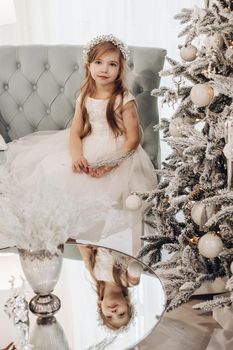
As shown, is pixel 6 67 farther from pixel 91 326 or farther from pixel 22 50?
pixel 91 326

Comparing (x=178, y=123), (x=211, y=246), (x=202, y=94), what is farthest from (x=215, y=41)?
(x=211, y=246)

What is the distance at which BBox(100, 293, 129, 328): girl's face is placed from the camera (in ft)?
5.43

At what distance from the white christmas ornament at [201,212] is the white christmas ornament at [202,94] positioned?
349 mm

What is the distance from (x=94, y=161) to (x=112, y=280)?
78 centimetres

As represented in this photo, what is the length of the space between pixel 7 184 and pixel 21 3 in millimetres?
2118

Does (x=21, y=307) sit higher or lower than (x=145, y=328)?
higher

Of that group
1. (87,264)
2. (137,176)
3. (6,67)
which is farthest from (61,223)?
(6,67)

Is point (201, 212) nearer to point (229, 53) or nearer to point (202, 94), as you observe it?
point (202, 94)

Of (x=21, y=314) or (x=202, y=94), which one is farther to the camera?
(x=202, y=94)

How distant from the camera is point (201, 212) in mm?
1974

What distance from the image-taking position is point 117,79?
252cm

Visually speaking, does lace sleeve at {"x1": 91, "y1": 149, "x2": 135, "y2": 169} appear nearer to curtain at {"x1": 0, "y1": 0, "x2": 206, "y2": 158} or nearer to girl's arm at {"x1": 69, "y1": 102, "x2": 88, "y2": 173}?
girl's arm at {"x1": 69, "y1": 102, "x2": 88, "y2": 173}

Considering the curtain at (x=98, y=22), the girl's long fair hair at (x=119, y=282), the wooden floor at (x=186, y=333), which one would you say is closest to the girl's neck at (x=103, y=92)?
the curtain at (x=98, y=22)

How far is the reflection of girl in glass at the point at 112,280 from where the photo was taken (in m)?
1.68
